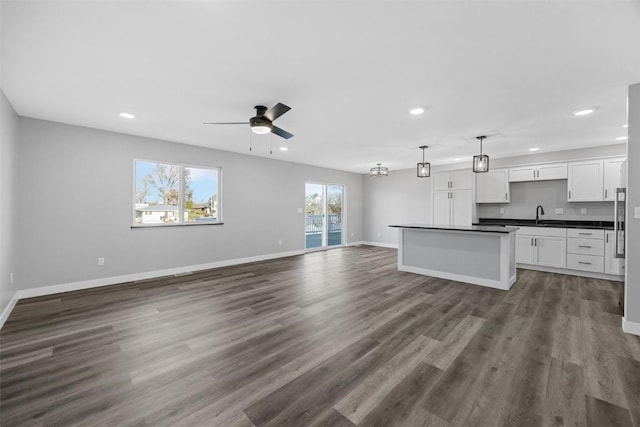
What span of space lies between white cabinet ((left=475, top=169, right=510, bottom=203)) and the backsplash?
0.32 metres

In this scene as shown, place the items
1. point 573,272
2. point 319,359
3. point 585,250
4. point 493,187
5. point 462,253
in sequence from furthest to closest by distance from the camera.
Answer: point 493,187 < point 573,272 < point 585,250 < point 462,253 < point 319,359

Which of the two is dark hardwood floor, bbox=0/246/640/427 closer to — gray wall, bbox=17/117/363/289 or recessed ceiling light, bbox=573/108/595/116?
gray wall, bbox=17/117/363/289

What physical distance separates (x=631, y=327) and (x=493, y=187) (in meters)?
4.17

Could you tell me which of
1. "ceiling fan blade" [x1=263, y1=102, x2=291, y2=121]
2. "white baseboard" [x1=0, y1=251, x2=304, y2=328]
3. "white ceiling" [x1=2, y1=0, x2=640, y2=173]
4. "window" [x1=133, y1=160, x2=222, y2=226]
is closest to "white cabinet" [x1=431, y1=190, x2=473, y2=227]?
"white ceiling" [x1=2, y1=0, x2=640, y2=173]

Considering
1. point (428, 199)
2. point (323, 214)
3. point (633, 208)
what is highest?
point (428, 199)

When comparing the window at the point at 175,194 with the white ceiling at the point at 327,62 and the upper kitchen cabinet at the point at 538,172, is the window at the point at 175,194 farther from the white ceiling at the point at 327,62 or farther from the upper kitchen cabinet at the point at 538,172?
the upper kitchen cabinet at the point at 538,172

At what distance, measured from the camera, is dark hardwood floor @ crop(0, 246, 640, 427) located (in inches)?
66.4

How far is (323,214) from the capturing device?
8602 millimetres

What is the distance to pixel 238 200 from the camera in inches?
244

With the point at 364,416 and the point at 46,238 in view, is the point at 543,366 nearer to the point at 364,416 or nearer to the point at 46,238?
the point at 364,416

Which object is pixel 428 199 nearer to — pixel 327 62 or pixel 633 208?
pixel 633 208

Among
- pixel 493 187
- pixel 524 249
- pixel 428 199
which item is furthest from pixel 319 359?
pixel 428 199

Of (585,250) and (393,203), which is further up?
(393,203)

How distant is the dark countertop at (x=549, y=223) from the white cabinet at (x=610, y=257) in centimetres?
17
